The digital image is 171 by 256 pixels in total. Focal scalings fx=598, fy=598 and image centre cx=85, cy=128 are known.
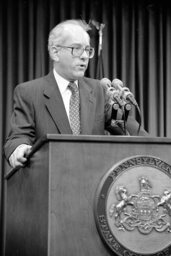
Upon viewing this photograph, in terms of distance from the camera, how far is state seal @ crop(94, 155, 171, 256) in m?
1.99

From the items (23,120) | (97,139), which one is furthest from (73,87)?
(97,139)

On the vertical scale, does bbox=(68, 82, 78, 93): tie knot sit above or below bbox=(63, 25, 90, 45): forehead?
below

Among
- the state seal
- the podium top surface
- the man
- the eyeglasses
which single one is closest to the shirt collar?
the man

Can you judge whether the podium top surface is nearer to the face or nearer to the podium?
the podium

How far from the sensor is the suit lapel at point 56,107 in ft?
8.65

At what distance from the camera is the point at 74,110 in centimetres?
274

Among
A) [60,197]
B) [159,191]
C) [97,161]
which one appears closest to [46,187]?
[60,197]

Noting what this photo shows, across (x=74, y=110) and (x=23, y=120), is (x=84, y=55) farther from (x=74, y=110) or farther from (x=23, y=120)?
(x=23, y=120)

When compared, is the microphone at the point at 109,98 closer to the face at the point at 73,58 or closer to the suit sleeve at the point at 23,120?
the face at the point at 73,58

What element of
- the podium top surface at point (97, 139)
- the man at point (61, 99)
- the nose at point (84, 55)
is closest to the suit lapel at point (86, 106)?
the man at point (61, 99)

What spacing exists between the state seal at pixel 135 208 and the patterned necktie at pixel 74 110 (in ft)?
2.17

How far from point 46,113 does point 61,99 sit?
10cm

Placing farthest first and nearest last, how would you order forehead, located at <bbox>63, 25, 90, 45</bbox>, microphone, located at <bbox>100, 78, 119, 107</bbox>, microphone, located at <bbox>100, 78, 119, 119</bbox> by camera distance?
1. forehead, located at <bbox>63, 25, 90, 45</bbox>
2. microphone, located at <bbox>100, 78, 119, 107</bbox>
3. microphone, located at <bbox>100, 78, 119, 119</bbox>

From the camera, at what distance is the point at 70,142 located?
2006mm
